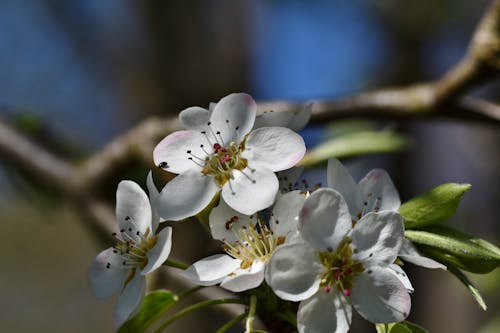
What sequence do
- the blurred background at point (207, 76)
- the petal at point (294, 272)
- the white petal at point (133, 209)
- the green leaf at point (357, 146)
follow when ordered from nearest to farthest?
the petal at point (294, 272) → the white petal at point (133, 209) → the green leaf at point (357, 146) → the blurred background at point (207, 76)

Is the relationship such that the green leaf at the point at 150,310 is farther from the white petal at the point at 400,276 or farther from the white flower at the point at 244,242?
the white petal at the point at 400,276

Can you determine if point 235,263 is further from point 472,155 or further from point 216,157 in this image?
point 472,155

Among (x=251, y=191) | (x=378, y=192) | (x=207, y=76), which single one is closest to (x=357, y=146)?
(x=378, y=192)

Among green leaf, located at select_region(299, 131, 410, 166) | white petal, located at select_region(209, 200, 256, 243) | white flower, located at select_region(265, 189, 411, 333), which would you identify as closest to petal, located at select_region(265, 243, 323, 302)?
white flower, located at select_region(265, 189, 411, 333)

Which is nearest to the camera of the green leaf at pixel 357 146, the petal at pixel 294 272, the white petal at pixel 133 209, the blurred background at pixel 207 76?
the petal at pixel 294 272

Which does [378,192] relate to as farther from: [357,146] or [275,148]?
[357,146]

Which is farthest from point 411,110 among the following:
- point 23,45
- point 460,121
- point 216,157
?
point 23,45

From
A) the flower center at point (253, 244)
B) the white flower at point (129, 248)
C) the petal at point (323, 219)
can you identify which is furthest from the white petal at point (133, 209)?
the petal at point (323, 219)
